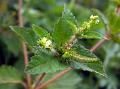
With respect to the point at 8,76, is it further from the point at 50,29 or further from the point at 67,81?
the point at 50,29

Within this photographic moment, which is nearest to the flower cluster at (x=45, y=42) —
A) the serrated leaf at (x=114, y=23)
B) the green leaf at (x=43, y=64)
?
the green leaf at (x=43, y=64)

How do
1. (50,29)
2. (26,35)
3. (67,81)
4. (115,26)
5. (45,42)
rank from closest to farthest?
1. (45,42)
2. (26,35)
3. (115,26)
4. (67,81)
5. (50,29)

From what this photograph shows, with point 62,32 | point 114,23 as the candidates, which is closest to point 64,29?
point 62,32

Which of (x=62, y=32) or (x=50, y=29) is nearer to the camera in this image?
(x=62, y=32)

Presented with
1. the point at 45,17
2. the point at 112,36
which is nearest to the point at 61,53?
the point at 112,36

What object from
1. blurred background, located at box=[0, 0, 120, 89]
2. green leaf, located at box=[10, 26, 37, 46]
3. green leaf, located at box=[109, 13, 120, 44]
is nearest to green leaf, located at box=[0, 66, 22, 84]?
blurred background, located at box=[0, 0, 120, 89]

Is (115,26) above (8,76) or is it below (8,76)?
above
